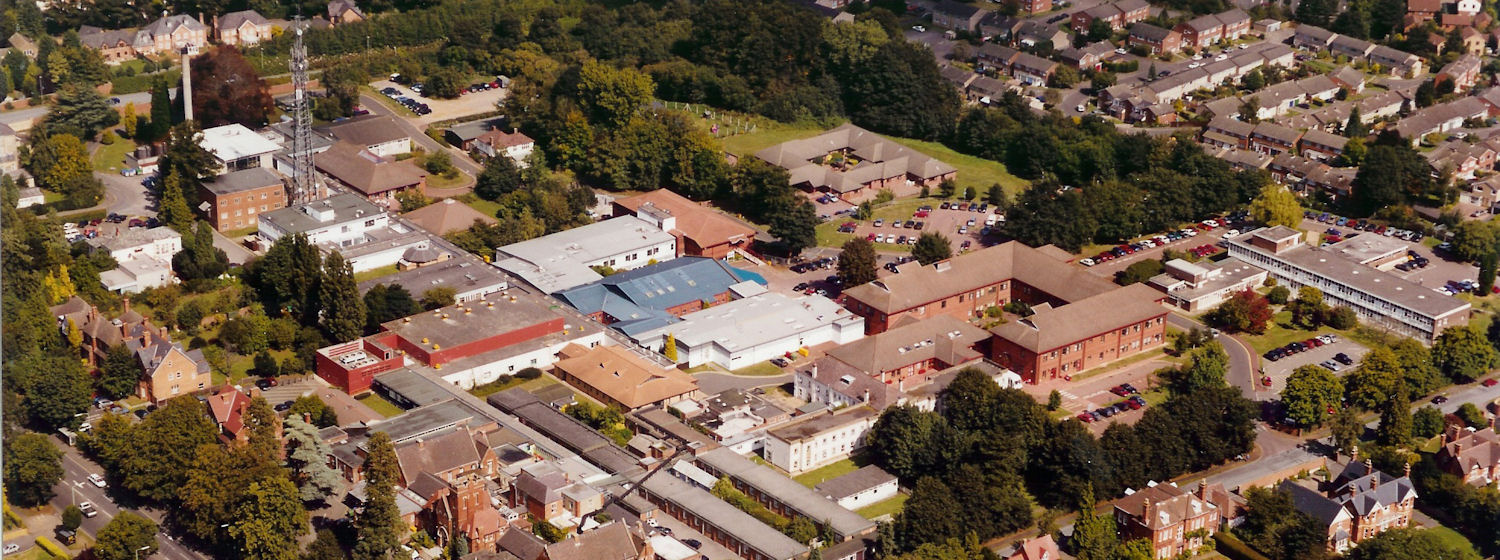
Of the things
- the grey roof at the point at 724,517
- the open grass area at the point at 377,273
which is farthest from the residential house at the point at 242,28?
the grey roof at the point at 724,517

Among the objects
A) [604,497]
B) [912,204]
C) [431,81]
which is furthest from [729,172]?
[604,497]

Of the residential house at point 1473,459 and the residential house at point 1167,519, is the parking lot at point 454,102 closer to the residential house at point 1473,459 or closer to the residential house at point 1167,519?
the residential house at point 1167,519

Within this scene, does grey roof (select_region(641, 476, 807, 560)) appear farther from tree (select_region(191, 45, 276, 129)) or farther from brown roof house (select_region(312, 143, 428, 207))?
tree (select_region(191, 45, 276, 129))

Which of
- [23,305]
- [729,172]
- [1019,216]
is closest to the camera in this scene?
[23,305]

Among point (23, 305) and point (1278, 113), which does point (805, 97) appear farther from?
point (23, 305)

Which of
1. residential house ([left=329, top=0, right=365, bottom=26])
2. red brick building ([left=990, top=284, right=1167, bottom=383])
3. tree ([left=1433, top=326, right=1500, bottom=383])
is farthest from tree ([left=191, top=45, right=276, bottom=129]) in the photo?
tree ([left=1433, top=326, right=1500, bottom=383])

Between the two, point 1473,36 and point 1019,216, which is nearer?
point 1019,216
